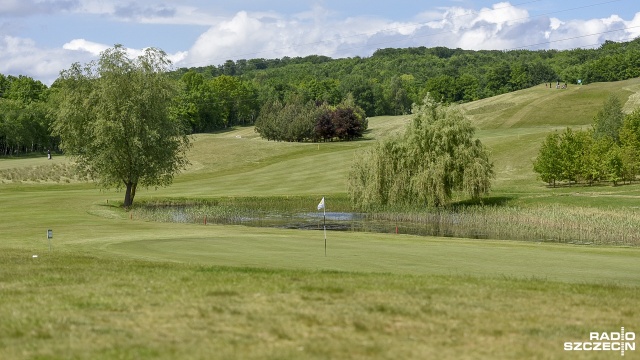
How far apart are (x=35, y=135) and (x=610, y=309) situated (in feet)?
472

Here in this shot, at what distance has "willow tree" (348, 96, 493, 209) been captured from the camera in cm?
6122

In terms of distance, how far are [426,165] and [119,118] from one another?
2733cm

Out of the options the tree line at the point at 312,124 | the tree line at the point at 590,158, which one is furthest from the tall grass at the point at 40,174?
the tree line at the point at 590,158

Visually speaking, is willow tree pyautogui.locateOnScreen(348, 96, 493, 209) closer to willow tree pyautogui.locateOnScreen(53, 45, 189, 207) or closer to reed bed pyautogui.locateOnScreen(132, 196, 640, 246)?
reed bed pyautogui.locateOnScreen(132, 196, 640, 246)

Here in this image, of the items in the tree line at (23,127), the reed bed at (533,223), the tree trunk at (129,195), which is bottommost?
the reed bed at (533,223)

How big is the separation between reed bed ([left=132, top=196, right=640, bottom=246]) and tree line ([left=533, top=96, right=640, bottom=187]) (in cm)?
1482

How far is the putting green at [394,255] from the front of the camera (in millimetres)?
24859

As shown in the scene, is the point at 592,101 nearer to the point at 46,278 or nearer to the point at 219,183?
the point at 219,183

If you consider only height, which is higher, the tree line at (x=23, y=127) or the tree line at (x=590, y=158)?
the tree line at (x=23, y=127)

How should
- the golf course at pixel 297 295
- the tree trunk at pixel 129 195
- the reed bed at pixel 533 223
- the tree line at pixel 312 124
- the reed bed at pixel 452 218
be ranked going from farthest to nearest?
the tree line at pixel 312 124, the tree trunk at pixel 129 195, the reed bed at pixel 452 218, the reed bed at pixel 533 223, the golf course at pixel 297 295

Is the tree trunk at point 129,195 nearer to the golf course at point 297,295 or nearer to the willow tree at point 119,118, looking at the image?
the willow tree at point 119,118

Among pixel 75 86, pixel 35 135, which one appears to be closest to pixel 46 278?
pixel 75 86

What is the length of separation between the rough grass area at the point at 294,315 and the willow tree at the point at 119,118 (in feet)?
154

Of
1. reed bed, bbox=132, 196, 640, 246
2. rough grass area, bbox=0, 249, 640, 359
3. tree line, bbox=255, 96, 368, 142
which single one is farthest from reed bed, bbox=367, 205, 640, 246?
tree line, bbox=255, 96, 368, 142
